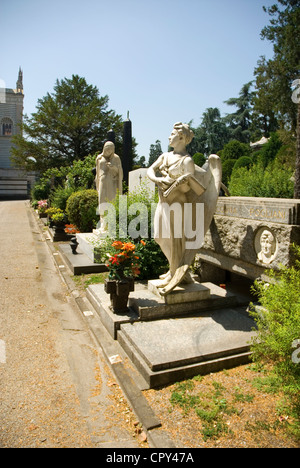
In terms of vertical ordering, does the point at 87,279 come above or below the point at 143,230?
below

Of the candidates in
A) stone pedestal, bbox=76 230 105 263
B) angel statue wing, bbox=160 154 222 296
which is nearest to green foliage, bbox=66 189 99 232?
stone pedestal, bbox=76 230 105 263

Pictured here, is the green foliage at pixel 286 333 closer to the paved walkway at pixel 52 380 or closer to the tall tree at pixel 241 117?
the paved walkway at pixel 52 380

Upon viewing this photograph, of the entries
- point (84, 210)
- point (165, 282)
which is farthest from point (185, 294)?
point (84, 210)

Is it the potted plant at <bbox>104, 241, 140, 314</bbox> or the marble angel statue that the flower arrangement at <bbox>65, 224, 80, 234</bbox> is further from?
the potted plant at <bbox>104, 241, 140, 314</bbox>

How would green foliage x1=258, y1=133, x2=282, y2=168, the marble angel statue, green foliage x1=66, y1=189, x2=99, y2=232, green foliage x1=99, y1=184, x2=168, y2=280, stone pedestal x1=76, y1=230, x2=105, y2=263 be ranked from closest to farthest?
green foliage x1=99, y1=184, x2=168, y2=280 < stone pedestal x1=76, y1=230, x2=105, y2=263 < the marble angel statue < green foliage x1=66, y1=189, x2=99, y2=232 < green foliage x1=258, y1=133, x2=282, y2=168

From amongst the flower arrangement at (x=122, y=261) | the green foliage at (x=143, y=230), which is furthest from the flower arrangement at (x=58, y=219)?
the flower arrangement at (x=122, y=261)

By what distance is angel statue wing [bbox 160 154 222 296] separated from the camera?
174 inches

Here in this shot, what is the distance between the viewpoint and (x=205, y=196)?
452 cm

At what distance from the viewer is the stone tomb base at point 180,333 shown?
3395 mm

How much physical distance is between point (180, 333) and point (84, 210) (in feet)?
28.7

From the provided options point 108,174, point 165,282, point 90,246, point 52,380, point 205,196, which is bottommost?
point 52,380

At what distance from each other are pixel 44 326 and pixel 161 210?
240 centimetres

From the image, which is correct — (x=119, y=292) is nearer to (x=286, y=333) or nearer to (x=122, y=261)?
(x=122, y=261)

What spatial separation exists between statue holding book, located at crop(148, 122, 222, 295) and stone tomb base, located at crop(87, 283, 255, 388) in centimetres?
40
